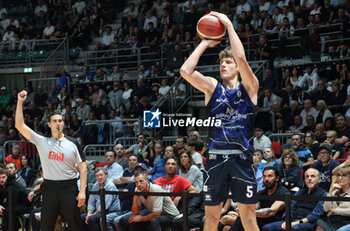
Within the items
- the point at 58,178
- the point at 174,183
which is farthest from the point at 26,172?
the point at 58,178

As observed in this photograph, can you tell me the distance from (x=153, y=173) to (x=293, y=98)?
4.44 m

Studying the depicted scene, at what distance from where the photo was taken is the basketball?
4864mm

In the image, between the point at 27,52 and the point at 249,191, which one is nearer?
the point at 249,191

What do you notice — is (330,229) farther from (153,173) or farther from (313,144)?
(153,173)

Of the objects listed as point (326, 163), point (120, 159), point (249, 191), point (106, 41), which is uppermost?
point (106, 41)

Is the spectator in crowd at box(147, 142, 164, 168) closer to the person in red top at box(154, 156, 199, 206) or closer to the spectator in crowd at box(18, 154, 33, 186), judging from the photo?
the person in red top at box(154, 156, 199, 206)

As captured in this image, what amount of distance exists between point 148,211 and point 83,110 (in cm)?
853

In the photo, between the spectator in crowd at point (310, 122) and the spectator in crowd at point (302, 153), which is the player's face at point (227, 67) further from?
the spectator in crowd at point (310, 122)

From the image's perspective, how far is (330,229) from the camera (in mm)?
7059

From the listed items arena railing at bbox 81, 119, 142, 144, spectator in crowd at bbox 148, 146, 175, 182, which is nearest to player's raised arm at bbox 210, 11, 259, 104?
spectator in crowd at bbox 148, 146, 175, 182

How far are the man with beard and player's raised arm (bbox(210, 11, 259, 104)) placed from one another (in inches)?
119

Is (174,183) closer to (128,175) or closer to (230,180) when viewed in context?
(128,175)

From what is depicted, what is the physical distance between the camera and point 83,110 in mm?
16281

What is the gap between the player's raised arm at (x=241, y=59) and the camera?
477cm
